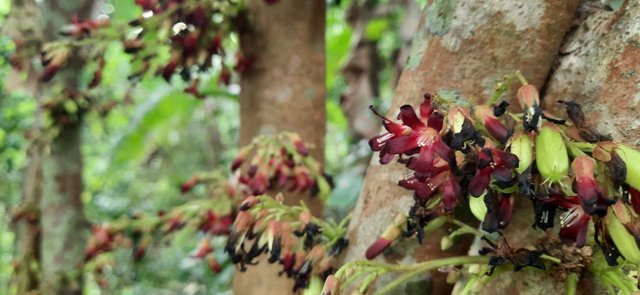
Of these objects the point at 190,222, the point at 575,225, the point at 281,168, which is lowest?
the point at 190,222

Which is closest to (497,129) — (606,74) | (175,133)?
(606,74)

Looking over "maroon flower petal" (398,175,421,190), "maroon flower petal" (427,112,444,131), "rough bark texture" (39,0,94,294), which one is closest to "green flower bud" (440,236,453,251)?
"maroon flower petal" (398,175,421,190)

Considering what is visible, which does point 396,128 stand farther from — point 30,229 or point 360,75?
point 360,75

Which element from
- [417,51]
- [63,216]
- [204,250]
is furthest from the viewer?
[63,216]

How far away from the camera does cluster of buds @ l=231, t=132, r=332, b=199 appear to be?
1.30 m

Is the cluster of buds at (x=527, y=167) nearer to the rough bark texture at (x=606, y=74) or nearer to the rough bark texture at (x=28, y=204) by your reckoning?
the rough bark texture at (x=606, y=74)

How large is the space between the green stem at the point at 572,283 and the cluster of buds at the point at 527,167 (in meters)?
0.04

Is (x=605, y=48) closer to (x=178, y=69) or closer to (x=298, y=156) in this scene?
(x=298, y=156)

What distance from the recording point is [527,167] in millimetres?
737

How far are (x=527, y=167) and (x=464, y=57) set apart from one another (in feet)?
0.87

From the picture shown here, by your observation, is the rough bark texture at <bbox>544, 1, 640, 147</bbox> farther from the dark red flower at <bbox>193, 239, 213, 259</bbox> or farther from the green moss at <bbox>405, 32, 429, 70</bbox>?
the dark red flower at <bbox>193, 239, 213, 259</bbox>

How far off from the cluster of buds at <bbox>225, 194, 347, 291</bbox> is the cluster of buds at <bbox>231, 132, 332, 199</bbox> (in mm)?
263

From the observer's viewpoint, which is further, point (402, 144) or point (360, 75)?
point (360, 75)

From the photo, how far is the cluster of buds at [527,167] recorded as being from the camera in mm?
708
